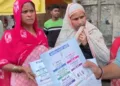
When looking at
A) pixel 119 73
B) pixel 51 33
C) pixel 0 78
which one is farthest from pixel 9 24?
pixel 119 73

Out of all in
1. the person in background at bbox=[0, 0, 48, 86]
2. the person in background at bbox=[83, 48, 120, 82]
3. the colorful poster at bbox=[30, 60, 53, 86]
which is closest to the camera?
the person in background at bbox=[83, 48, 120, 82]

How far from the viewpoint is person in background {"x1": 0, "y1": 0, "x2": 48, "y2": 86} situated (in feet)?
11.9

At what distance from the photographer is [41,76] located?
3.39 meters

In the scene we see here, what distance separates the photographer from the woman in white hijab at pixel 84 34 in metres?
3.70

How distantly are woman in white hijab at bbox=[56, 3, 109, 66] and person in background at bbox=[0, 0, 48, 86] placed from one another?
0.97 ft

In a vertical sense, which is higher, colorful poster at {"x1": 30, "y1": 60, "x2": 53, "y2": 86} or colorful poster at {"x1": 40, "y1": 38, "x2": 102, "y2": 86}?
colorful poster at {"x1": 40, "y1": 38, "x2": 102, "y2": 86}

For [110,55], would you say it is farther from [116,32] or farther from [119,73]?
[116,32]

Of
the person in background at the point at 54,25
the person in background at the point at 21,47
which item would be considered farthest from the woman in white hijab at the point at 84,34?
the person in background at the point at 54,25

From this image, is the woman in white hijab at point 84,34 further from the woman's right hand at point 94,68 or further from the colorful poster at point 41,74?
the woman's right hand at point 94,68

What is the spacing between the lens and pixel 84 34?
12.2 ft

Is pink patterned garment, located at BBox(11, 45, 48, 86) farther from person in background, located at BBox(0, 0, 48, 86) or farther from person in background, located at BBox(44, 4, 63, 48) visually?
person in background, located at BBox(44, 4, 63, 48)

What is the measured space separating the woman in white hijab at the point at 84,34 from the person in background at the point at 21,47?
0.97 ft

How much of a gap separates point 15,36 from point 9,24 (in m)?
3.68

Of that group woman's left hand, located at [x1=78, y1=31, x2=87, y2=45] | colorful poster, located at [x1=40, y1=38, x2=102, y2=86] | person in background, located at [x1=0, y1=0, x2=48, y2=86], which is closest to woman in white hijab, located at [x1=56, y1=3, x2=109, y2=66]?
woman's left hand, located at [x1=78, y1=31, x2=87, y2=45]
